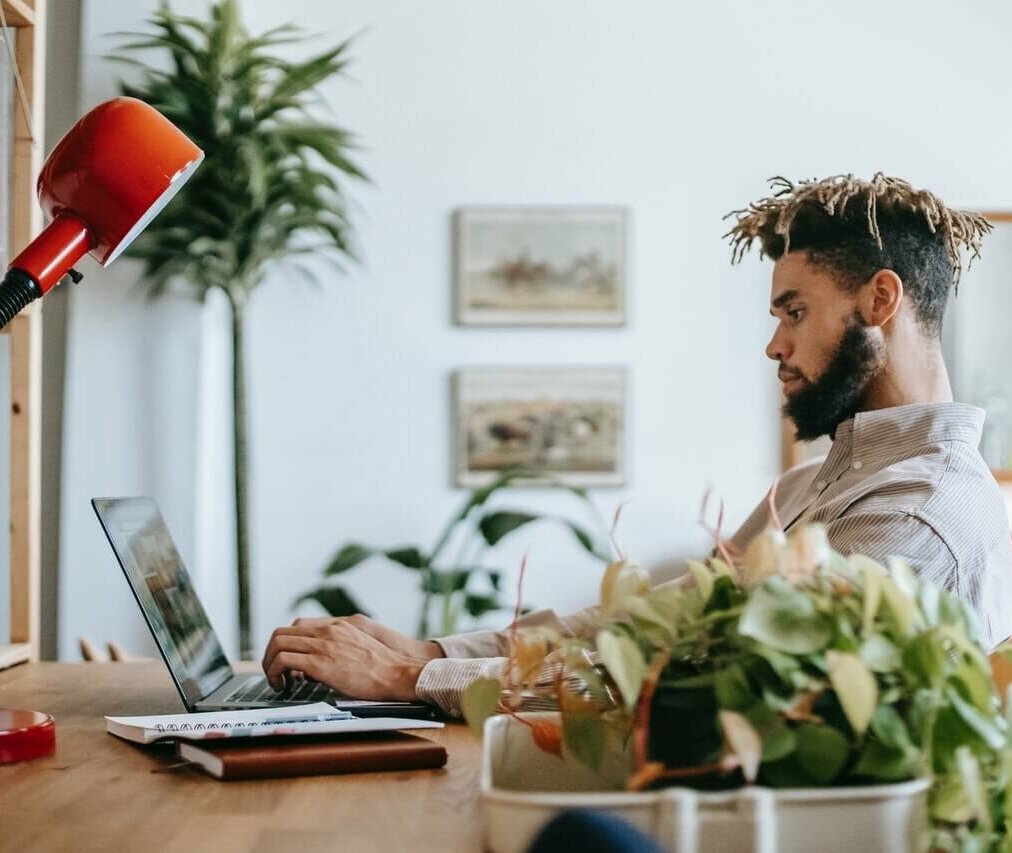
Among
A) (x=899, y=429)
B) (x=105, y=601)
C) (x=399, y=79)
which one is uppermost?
(x=399, y=79)

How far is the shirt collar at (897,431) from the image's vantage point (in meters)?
1.58

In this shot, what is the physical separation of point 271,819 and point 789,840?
0.42 metres

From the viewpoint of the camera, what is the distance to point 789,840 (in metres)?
0.66

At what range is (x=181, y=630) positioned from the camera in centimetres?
149

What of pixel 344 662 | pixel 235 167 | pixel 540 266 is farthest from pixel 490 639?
pixel 540 266

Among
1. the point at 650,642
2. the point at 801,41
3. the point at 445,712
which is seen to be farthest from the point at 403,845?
the point at 801,41

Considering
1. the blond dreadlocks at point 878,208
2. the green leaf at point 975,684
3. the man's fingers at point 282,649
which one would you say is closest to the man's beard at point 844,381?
the blond dreadlocks at point 878,208

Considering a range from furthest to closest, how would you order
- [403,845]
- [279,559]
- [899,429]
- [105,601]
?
[279,559] < [105,601] < [899,429] < [403,845]

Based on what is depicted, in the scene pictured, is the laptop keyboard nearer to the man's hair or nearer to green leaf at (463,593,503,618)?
→ the man's hair

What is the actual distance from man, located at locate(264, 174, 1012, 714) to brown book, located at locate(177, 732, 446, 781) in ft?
0.93

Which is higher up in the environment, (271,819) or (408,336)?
(408,336)

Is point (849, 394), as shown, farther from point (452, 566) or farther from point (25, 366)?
point (452, 566)

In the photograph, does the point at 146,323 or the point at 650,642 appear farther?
the point at 146,323

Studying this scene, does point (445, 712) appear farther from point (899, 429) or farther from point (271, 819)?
point (899, 429)
